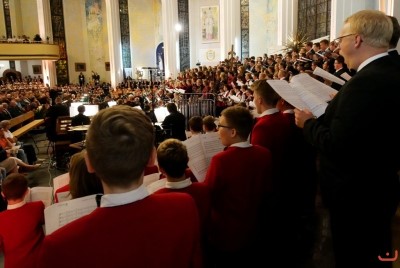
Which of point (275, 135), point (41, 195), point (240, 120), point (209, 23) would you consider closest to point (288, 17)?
point (209, 23)

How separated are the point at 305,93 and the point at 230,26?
2094cm

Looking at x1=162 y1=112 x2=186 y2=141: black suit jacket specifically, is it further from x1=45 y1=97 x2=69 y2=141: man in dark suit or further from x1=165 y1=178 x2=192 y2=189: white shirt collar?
x1=165 y1=178 x2=192 y2=189: white shirt collar

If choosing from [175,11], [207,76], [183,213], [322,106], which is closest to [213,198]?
[322,106]

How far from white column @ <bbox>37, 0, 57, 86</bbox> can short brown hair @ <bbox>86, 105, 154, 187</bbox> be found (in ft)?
91.1

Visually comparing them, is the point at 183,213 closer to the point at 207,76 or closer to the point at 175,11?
the point at 207,76

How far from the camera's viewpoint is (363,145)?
5.98ft

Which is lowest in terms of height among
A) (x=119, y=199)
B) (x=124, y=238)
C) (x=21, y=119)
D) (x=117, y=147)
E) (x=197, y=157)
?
(x=21, y=119)

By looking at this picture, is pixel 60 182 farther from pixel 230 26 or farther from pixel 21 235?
pixel 230 26

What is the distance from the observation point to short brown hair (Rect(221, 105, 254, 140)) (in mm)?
2693

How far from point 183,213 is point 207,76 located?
1364 centimetres

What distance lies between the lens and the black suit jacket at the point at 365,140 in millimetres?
1812

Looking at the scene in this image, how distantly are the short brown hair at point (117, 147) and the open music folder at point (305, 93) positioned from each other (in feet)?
3.94

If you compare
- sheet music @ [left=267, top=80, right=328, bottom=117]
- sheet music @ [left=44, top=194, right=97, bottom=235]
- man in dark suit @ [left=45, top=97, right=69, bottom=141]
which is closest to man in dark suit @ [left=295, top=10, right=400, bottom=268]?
sheet music @ [left=267, top=80, right=328, bottom=117]

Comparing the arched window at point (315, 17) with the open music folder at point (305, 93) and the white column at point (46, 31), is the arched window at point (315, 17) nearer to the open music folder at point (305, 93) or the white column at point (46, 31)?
the open music folder at point (305, 93)
